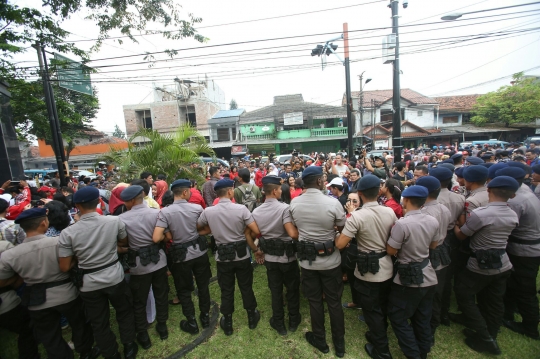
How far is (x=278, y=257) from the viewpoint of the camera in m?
3.05

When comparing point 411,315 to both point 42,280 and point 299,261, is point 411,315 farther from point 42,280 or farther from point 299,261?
point 42,280

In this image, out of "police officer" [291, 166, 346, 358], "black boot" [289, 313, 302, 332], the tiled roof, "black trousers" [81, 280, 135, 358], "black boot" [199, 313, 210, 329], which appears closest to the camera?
"black trousers" [81, 280, 135, 358]

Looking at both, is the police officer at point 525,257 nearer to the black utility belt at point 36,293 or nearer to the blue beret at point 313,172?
the blue beret at point 313,172

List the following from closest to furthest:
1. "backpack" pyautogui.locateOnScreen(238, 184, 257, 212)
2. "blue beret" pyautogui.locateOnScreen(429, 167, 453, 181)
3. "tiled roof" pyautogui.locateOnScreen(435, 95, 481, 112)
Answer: "blue beret" pyautogui.locateOnScreen(429, 167, 453, 181)
"backpack" pyautogui.locateOnScreen(238, 184, 257, 212)
"tiled roof" pyautogui.locateOnScreen(435, 95, 481, 112)

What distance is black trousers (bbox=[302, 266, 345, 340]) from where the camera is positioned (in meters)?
2.76

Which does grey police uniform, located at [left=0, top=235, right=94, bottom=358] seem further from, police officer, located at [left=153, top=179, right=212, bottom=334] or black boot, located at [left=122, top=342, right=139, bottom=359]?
police officer, located at [left=153, top=179, right=212, bottom=334]

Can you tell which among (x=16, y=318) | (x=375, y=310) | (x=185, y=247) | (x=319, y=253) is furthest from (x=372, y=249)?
(x=16, y=318)

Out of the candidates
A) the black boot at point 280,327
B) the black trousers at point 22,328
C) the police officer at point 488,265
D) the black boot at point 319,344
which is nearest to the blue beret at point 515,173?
the police officer at point 488,265

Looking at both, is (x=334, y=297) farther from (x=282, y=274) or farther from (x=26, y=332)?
(x=26, y=332)

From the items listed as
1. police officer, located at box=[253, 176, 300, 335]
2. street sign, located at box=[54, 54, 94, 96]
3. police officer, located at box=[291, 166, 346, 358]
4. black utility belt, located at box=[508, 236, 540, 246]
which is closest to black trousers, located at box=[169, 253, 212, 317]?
police officer, located at box=[253, 176, 300, 335]

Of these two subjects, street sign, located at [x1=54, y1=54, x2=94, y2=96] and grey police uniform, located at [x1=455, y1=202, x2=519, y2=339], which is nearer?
grey police uniform, located at [x1=455, y1=202, x2=519, y2=339]

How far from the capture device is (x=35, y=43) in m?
7.57

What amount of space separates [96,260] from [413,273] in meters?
3.19

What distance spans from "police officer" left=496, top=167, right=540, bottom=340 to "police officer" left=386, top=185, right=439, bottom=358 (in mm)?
1105
